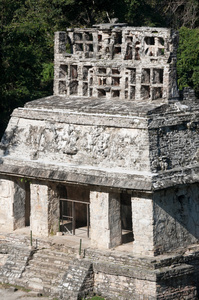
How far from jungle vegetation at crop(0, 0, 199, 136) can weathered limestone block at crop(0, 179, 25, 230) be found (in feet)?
22.3

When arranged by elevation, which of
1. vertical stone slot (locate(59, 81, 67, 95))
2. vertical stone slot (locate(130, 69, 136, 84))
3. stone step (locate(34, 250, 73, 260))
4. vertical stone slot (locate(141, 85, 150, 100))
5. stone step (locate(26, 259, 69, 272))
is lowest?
stone step (locate(26, 259, 69, 272))

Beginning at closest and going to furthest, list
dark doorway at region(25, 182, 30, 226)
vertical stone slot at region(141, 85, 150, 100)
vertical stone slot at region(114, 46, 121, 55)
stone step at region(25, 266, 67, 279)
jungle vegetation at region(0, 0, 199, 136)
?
stone step at region(25, 266, 67, 279) < vertical stone slot at region(141, 85, 150, 100) < vertical stone slot at region(114, 46, 121, 55) < dark doorway at region(25, 182, 30, 226) < jungle vegetation at region(0, 0, 199, 136)

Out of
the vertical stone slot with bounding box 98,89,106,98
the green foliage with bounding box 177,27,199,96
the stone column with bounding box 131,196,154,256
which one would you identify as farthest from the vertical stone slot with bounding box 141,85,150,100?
the green foliage with bounding box 177,27,199,96

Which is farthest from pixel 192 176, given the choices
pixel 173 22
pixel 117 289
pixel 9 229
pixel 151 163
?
pixel 173 22

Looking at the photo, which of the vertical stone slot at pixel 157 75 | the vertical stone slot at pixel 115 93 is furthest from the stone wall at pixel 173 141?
the vertical stone slot at pixel 115 93

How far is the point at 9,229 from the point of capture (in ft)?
86.0

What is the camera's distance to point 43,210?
25344 mm

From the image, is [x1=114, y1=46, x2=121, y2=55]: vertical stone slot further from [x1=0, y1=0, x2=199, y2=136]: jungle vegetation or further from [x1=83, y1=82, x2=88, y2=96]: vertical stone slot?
[x1=0, y1=0, x2=199, y2=136]: jungle vegetation

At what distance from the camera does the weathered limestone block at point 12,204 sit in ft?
85.0

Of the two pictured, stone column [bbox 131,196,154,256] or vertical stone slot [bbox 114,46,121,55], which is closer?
stone column [bbox 131,196,154,256]

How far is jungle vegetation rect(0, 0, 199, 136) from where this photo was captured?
1287 inches

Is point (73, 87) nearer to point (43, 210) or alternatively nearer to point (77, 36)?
point (77, 36)

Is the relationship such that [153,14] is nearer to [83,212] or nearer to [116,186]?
[83,212]

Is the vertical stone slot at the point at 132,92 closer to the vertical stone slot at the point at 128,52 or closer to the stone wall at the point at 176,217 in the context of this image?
the vertical stone slot at the point at 128,52
